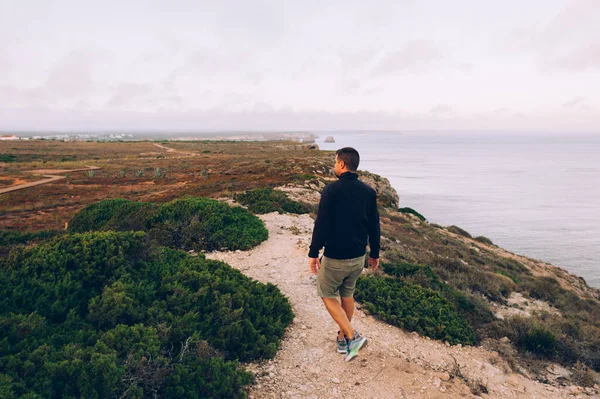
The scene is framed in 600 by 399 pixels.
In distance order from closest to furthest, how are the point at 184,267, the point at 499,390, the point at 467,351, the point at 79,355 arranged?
the point at 79,355 → the point at 499,390 → the point at 467,351 → the point at 184,267

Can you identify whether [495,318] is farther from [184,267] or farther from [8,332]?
[8,332]

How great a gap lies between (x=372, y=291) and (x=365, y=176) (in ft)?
84.9

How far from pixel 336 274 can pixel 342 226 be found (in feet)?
2.31

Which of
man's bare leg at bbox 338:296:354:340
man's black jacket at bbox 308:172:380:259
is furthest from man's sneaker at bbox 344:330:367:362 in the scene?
man's black jacket at bbox 308:172:380:259

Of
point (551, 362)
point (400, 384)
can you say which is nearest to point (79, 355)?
point (400, 384)

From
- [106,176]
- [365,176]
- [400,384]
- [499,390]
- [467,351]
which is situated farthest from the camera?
[106,176]

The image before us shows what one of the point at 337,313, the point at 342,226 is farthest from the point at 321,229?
the point at 337,313

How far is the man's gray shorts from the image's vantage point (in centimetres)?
476

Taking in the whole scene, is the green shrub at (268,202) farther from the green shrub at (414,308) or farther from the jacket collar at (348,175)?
the jacket collar at (348,175)

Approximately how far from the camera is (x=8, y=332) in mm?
4277

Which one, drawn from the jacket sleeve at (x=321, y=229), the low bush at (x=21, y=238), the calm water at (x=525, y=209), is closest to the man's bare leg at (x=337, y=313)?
the jacket sleeve at (x=321, y=229)

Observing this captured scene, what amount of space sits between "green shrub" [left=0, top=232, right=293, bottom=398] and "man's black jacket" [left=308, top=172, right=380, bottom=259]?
1.99 m

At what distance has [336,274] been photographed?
4.81 m

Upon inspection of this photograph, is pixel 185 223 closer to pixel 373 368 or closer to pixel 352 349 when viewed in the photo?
pixel 352 349
